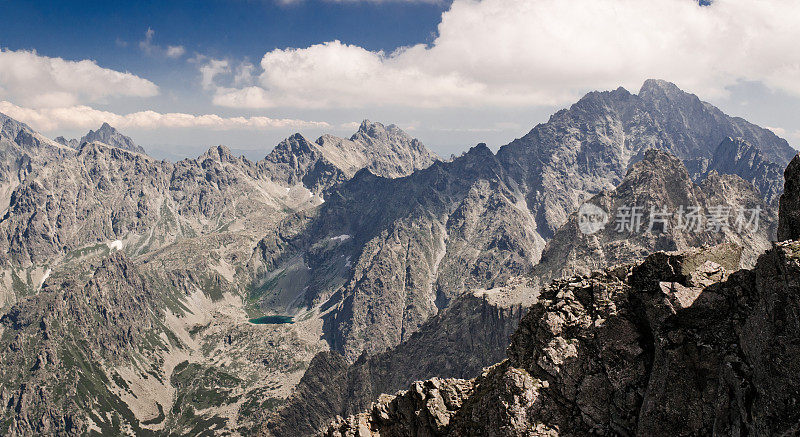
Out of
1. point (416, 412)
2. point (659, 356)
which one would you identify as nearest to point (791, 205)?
point (659, 356)

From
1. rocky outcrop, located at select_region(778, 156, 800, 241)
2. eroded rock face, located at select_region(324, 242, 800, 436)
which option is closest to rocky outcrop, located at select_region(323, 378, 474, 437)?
eroded rock face, located at select_region(324, 242, 800, 436)

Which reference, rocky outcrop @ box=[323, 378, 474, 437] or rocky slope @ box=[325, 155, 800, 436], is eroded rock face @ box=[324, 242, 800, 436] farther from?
rocky outcrop @ box=[323, 378, 474, 437]

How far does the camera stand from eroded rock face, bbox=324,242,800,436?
21.8 metres

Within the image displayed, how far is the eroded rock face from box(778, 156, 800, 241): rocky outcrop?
333 centimetres

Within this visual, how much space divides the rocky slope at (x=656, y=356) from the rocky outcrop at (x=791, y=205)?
0.41 ft

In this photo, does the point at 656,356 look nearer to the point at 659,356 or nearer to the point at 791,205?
the point at 659,356

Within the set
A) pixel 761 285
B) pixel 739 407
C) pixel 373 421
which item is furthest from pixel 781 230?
pixel 373 421

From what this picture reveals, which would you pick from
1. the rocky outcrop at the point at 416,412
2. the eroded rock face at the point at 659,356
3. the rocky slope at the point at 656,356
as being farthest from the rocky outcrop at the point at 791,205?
the rocky outcrop at the point at 416,412

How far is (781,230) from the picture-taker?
2900cm

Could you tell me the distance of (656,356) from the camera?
2725 cm

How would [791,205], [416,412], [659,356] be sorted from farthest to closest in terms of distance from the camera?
[416,412] < [791,205] < [659,356]

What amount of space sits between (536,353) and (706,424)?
35.6ft

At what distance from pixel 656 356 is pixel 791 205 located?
44.0 feet

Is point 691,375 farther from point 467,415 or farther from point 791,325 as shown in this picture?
point 467,415
